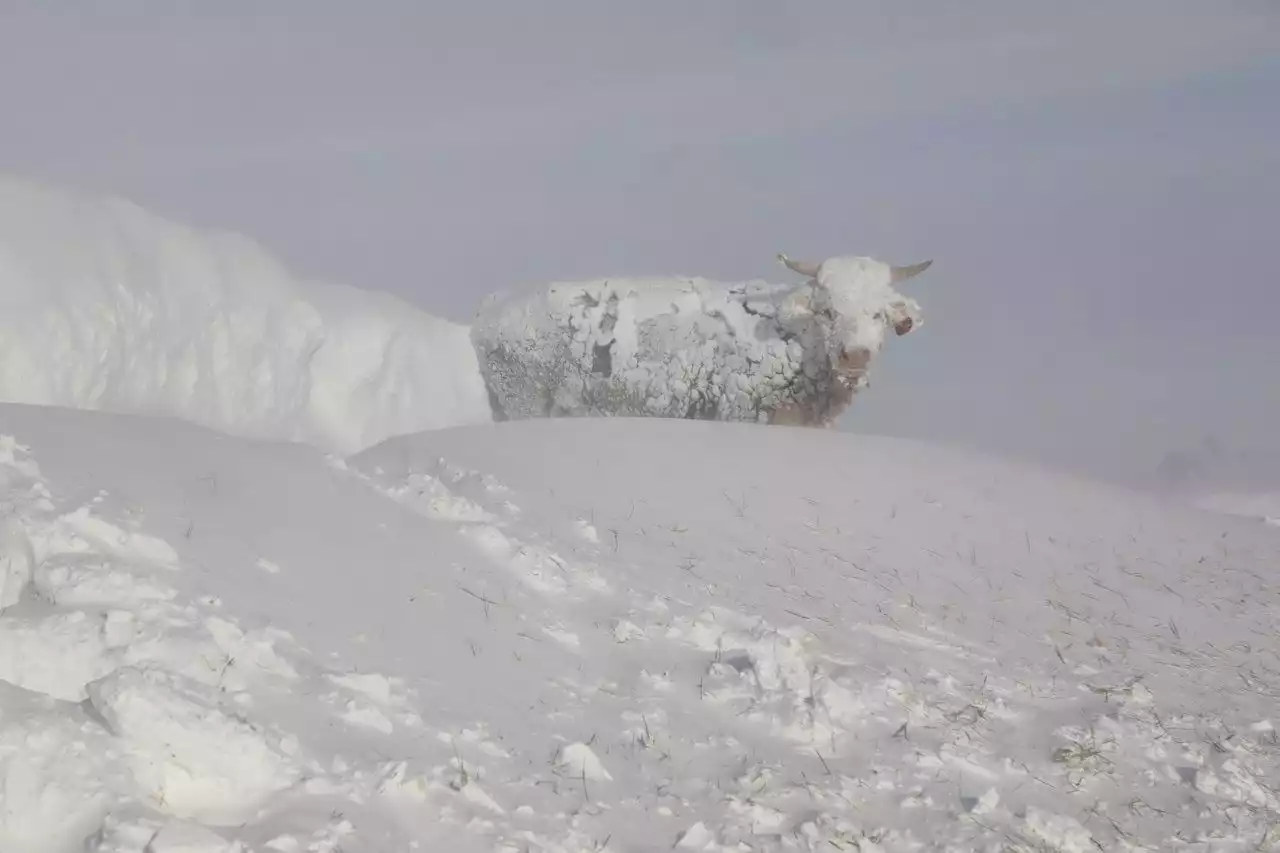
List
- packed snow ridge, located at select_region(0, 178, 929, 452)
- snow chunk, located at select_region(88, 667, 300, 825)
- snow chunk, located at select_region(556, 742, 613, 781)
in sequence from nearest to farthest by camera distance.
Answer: snow chunk, located at select_region(88, 667, 300, 825) < snow chunk, located at select_region(556, 742, 613, 781) < packed snow ridge, located at select_region(0, 178, 929, 452)

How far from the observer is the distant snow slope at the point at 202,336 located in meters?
9.91

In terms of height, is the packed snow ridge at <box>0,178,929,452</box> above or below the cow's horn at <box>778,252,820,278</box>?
below

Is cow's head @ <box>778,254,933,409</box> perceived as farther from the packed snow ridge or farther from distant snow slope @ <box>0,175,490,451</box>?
distant snow slope @ <box>0,175,490,451</box>

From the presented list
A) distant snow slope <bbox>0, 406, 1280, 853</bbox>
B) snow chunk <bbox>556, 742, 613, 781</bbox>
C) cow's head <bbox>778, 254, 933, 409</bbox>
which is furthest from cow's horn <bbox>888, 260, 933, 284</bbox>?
snow chunk <bbox>556, 742, 613, 781</bbox>

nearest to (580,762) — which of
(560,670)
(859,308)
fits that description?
(560,670)

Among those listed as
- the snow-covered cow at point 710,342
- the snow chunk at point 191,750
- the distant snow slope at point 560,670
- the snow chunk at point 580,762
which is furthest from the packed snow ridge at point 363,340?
the snow chunk at point 580,762

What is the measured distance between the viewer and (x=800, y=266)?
11812mm

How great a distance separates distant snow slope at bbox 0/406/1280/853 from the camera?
343 cm

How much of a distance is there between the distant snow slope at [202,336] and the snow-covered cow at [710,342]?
1.34 meters

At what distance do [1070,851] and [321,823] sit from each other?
2.46m

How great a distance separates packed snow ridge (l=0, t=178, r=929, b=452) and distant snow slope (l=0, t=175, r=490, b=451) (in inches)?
0.7

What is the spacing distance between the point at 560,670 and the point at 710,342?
766 cm

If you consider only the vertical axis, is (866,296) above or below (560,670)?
above

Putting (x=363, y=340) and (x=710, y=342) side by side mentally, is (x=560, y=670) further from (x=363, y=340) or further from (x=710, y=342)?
(x=363, y=340)
